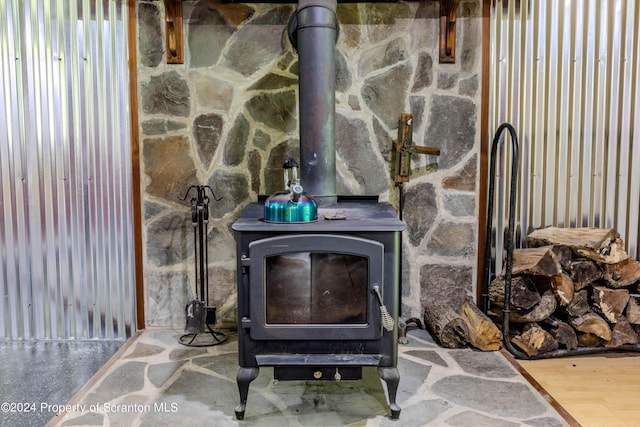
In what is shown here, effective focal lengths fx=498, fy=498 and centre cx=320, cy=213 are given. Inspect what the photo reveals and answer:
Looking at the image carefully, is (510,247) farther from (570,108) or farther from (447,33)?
(447,33)

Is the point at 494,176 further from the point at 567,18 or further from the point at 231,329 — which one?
the point at 231,329

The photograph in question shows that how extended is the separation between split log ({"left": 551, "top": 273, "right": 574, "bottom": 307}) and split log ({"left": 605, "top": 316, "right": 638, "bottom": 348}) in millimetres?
351

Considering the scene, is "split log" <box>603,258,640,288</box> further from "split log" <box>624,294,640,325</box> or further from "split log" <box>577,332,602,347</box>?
"split log" <box>577,332,602,347</box>

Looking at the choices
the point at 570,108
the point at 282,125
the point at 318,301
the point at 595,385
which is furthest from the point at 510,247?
the point at 282,125

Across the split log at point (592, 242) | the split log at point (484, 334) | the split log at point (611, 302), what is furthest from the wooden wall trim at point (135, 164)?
the split log at point (611, 302)

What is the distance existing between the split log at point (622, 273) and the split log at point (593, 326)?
9.1 inches

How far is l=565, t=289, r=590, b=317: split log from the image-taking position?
2703 mm

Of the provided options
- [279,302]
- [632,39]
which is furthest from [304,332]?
[632,39]

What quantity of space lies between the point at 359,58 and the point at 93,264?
2.01 m

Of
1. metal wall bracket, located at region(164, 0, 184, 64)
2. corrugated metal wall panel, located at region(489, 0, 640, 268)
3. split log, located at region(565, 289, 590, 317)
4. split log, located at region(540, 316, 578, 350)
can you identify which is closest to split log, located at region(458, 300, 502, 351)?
split log, located at region(540, 316, 578, 350)

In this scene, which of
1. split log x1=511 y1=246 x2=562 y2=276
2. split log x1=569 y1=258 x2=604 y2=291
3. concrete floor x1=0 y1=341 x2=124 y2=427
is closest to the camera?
concrete floor x1=0 y1=341 x2=124 y2=427

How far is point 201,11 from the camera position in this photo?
9.58ft

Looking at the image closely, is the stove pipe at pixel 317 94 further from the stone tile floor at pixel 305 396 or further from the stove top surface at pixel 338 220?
the stone tile floor at pixel 305 396

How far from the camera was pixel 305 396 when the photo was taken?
2.21m
